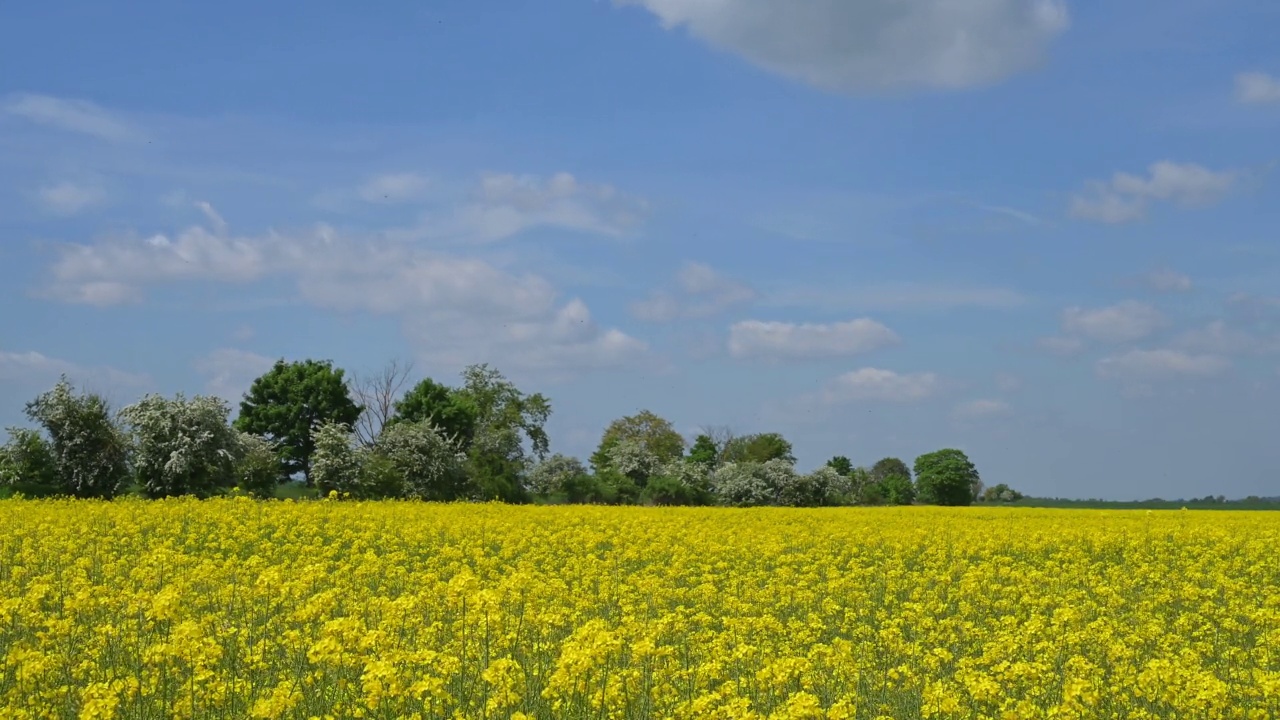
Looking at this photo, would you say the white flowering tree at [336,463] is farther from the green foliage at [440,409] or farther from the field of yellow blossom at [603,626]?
the field of yellow blossom at [603,626]

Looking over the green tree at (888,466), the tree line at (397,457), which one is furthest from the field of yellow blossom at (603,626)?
the green tree at (888,466)

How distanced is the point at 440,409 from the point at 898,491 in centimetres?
4223

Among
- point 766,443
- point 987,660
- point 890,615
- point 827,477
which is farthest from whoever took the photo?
point 766,443

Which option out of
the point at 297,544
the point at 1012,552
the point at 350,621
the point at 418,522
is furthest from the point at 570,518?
the point at 350,621

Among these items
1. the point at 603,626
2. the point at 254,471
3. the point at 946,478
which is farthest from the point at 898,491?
the point at 603,626

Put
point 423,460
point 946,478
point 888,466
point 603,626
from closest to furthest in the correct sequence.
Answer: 1. point 603,626
2. point 423,460
3. point 946,478
4. point 888,466

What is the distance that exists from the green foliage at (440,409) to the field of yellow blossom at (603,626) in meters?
41.6

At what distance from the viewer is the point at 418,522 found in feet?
81.8

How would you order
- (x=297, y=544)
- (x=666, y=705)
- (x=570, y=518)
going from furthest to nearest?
(x=570, y=518) < (x=297, y=544) < (x=666, y=705)

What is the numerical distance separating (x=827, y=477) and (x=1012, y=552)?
49.7 metres

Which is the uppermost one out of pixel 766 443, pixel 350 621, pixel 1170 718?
pixel 766 443

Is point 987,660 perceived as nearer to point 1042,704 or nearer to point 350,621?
point 1042,704

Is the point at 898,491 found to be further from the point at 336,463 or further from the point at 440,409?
the point at 336,463

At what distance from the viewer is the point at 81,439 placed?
144 feet
